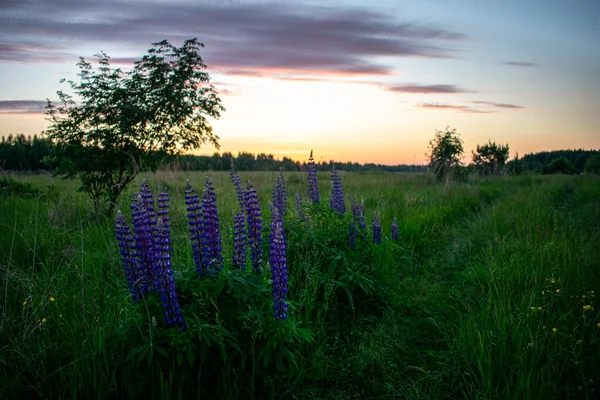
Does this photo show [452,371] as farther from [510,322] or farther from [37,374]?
[37,374]

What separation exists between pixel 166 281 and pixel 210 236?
589mm

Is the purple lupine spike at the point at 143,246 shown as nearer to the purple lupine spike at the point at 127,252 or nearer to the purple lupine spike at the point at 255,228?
the purple lupine spike at the point at 127,252

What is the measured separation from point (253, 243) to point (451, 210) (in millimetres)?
8357

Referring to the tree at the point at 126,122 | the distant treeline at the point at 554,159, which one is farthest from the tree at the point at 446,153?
the distant treeline at the point at 554,159

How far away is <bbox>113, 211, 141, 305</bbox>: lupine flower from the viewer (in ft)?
10.3

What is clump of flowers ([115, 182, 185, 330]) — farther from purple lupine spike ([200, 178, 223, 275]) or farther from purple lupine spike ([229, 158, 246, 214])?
purple lupine spike ([229, 158, 246, 214])

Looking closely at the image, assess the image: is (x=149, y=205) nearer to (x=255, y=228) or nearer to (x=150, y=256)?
(x=150, y=256)

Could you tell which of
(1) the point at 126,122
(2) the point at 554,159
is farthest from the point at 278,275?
(2) the point at 554,159

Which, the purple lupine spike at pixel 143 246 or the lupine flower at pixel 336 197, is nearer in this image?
the purple lupine spike at pixel 143 246

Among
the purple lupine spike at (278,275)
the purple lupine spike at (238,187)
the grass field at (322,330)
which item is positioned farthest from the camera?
the purple lupine spike at (238,187)

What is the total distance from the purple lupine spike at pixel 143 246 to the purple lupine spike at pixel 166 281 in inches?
4.0

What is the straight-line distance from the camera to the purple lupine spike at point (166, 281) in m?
2.78

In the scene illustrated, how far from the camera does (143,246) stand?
3.07 m

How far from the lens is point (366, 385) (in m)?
3.68
